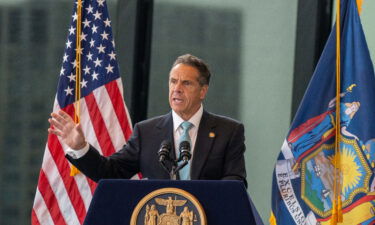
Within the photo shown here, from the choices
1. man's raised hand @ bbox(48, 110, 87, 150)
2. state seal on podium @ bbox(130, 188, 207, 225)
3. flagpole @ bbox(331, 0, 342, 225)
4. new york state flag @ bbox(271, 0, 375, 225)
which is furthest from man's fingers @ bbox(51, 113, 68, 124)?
flagpole @ bbox(331, 0, 342, 225)

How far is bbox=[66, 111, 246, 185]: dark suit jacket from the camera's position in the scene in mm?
4281

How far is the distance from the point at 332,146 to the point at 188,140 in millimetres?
985

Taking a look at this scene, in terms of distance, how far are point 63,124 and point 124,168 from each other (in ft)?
1.84

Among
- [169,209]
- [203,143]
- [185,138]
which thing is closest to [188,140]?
[185,138]

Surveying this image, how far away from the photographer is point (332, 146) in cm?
472

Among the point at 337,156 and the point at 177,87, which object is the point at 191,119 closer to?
the point at 177,87

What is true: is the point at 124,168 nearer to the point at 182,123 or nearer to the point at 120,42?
the point at 182,123

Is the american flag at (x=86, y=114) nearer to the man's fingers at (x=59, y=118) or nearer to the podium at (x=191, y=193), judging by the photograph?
the man's fingers at (x=59, y=118)

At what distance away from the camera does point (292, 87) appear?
20.3ft

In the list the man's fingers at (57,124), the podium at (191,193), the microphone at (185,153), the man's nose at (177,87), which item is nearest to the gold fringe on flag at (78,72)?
the man's nose at (177,87)

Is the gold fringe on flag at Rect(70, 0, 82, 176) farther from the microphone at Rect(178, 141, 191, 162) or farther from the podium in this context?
the podium

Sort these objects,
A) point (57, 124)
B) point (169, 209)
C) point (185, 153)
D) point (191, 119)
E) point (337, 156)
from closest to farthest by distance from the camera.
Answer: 1. point (169, 209)
2. point (185, 153)
3. point (57, 124)
4. point (191, 119)
5. point (337, 156)

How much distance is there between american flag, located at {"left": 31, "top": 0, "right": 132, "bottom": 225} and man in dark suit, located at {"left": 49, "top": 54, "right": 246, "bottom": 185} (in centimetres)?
95

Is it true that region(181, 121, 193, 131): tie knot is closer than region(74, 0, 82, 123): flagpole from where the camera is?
Yes
